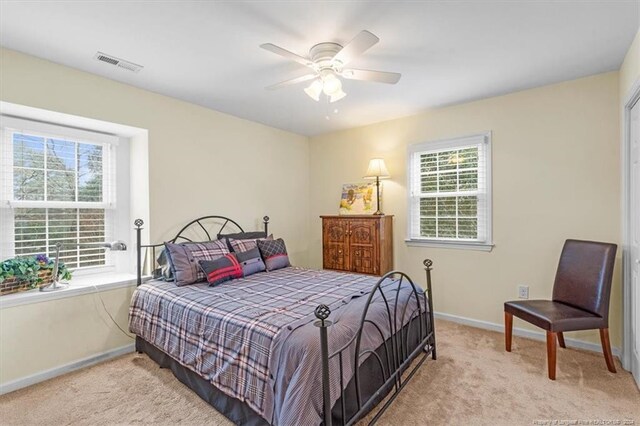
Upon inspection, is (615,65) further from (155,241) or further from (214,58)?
(155,241)

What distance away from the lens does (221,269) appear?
287 cm

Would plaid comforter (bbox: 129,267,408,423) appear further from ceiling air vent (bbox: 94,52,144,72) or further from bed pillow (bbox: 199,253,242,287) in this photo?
ceiling air vent (bbox: 94,52,144,72)

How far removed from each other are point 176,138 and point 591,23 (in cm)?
357

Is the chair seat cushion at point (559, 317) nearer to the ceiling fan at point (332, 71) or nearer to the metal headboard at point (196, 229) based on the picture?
the ceiling fan at point (332, 71)

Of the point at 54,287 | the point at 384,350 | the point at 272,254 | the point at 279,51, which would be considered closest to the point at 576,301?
the point at 384,350

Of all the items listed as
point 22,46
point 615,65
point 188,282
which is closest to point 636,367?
point 615,65

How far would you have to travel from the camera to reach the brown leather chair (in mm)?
2381

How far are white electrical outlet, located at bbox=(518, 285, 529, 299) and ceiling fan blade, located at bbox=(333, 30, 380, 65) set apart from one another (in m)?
2.78

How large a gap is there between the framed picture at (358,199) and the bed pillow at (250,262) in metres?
1.55

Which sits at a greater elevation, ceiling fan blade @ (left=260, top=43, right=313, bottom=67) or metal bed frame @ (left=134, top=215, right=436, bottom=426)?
ceiling fan blade @ (left=260, top=43, right=313, bottom=67)

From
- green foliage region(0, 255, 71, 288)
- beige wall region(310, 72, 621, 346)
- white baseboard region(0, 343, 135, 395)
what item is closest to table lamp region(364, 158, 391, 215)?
beige wall region(310, 72, 621, 346)

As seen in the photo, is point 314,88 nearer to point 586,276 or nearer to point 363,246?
point 363,246

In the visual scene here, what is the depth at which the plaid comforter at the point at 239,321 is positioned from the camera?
67.2 inches

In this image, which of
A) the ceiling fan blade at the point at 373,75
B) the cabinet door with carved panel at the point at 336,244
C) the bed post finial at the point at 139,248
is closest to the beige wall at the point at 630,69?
the ceiling fan blade at the point at 373,75
